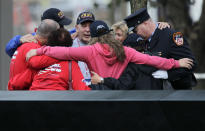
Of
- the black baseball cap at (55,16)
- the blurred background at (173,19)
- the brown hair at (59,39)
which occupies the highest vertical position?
the black baseball cap at (55,16)

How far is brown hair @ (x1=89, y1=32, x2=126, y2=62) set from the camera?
380 cm

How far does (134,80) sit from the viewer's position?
148 inches

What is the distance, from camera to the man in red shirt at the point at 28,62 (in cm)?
388

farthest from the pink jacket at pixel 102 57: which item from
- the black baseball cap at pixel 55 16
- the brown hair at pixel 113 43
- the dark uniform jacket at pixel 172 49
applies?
the black baseball cap at pixel 55 16

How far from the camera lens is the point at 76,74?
389cm

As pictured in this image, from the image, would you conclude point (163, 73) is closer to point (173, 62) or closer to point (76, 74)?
point (173, 62)

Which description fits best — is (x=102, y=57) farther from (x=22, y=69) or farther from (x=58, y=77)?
(x=22, y=69)

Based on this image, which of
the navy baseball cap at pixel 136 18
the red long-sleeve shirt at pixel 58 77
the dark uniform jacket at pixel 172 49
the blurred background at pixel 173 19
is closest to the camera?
the red long-sleeve shirt at pixel 58 77

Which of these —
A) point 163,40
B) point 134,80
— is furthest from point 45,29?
point 163,40

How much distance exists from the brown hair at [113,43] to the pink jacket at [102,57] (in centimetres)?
4

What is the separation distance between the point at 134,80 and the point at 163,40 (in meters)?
0.81

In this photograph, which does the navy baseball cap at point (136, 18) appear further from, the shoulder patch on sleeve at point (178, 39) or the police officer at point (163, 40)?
the shoulder patch on sleeve at point (178, 39)
